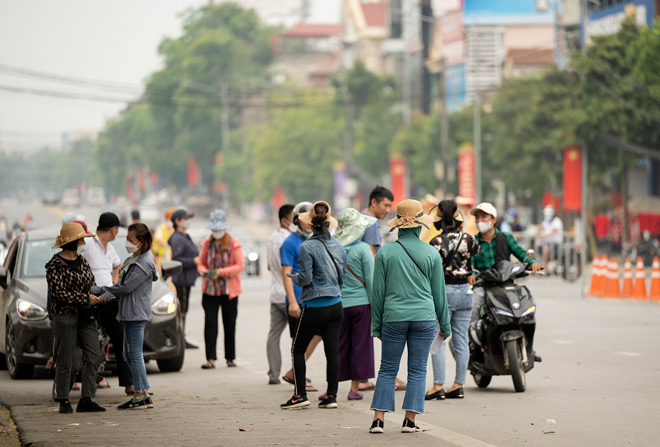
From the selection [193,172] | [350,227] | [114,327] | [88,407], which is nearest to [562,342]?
[350,227]

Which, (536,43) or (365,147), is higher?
(536,43)

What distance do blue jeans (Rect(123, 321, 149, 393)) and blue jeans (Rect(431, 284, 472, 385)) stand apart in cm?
254

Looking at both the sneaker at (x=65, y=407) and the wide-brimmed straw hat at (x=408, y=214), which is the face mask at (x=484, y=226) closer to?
the wide-brimmed straw hat at (x=408, y=214)

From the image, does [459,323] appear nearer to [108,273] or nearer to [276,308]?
[276,308]

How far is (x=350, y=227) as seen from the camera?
1076cm

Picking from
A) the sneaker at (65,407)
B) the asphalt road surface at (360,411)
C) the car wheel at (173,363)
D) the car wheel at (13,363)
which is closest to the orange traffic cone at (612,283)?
the asphalt road surface at (360,411)

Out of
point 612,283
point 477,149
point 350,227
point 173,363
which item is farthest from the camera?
point 477,149

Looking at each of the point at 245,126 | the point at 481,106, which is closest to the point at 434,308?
the point at 481,106

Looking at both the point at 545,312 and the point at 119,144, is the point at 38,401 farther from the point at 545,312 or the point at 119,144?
the point at 119,144

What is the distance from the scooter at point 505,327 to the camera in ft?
36.6

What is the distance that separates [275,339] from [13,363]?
2763 millimetres

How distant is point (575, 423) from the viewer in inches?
368

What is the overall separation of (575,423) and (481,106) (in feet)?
179

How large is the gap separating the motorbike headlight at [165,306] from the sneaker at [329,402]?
3534 millimetres
